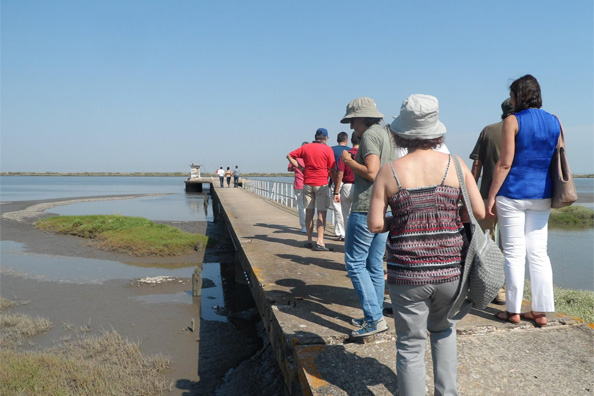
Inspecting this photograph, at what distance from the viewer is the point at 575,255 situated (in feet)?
48.1

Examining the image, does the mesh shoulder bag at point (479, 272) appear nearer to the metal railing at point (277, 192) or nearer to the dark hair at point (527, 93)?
the dark hair at point (527, 93)

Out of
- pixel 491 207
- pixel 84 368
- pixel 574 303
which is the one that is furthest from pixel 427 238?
pixel 574 303

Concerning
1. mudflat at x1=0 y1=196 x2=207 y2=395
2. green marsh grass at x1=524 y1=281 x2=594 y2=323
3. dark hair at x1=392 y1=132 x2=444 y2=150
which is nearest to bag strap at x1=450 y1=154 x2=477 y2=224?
dark hair at x1=392 y1=132 x2=444 y2=150

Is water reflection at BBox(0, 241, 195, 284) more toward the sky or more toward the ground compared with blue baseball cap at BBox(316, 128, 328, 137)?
more toward the ground

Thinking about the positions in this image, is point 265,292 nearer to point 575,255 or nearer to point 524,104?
point 524,104

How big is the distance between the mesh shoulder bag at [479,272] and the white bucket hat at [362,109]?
1.51 m

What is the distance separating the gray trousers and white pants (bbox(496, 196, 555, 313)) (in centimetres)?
135

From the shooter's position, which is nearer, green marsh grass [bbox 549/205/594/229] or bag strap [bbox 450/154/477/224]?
bag strap [bbox 450/154/477/224]

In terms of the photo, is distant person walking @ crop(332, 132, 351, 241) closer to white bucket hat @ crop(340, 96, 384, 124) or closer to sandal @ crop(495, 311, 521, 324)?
white bucket hat @ crop(340, 96, 384, 124)

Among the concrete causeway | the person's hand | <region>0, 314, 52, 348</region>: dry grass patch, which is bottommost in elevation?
<region>0, 314, 52, 348</region>: dry grass patch

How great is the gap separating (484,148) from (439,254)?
1.95 meters

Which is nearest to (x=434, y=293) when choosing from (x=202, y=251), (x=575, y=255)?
(x=202, y=251)

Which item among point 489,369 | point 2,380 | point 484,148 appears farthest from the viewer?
point 2,380

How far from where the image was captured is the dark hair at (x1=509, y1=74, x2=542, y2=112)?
3.09m
